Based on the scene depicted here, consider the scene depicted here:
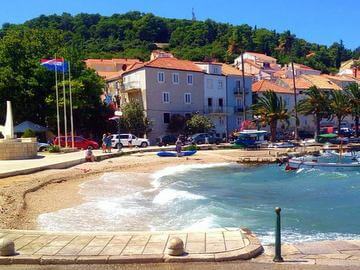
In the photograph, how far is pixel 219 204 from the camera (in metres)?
19.8

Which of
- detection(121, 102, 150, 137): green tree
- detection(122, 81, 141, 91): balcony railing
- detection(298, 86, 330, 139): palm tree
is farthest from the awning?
detection(298, 86, 330, 139): palm tree

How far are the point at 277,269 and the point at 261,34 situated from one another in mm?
162352

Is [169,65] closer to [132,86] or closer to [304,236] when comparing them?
[132,86]

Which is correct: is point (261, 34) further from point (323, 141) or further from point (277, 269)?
point (277, 269)

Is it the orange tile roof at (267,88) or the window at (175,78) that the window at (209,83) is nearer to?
the window at (175,78)

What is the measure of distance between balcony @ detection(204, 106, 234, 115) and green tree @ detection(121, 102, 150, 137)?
12802 mm

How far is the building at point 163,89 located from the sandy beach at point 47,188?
25.0 m

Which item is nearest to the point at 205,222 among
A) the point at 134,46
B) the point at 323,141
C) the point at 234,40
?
the point at 323,141

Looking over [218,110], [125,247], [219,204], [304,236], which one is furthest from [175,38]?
[125,247]

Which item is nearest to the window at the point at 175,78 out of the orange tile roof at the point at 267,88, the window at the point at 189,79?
the window at the point at 189,79

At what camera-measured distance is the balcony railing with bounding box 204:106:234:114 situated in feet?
232

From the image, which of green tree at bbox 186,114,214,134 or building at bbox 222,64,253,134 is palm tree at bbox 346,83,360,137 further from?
green tree at bbox 186,114,214,134

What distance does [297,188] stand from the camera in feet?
88.7

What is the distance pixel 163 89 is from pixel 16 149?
32.8 metres
